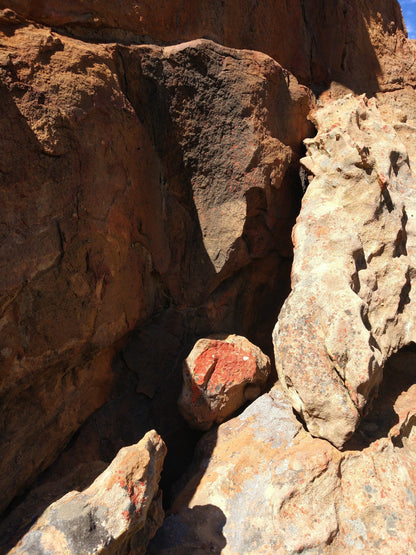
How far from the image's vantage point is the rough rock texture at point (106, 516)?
1590 millimetres

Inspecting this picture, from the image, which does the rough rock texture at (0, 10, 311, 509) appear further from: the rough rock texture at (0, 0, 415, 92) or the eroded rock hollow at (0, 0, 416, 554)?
the rough rock texture at (0, 0, 415, 92)

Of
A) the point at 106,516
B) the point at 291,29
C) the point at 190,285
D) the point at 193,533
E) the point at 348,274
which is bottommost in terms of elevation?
the point at 193,533

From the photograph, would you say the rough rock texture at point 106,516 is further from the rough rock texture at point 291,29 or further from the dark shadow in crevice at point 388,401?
the rough rock texture at point 291,29

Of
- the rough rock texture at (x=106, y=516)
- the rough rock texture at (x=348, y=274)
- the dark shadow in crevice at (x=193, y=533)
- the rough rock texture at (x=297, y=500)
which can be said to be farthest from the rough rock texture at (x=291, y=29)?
the dark shadow in crevice at (x=193, y=533)

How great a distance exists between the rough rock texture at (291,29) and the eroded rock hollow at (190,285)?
2 cm

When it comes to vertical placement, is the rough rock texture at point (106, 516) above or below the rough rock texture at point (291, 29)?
below

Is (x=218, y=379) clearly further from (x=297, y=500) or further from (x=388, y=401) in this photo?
(x=388, y=401)

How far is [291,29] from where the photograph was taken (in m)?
3.41

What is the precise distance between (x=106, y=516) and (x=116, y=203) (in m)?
1.38

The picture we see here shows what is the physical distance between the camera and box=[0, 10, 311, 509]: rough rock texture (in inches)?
77.2

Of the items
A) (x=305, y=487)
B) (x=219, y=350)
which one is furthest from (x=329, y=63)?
(x=305, y=487)

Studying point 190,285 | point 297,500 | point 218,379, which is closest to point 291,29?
point 190,285

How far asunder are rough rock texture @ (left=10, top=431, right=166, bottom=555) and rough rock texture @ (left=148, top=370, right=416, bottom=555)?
0.35 meters

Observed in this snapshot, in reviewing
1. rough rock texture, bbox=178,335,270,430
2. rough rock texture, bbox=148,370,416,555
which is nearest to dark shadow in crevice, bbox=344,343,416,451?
rough rock texture, bbox=148,370,416,555
